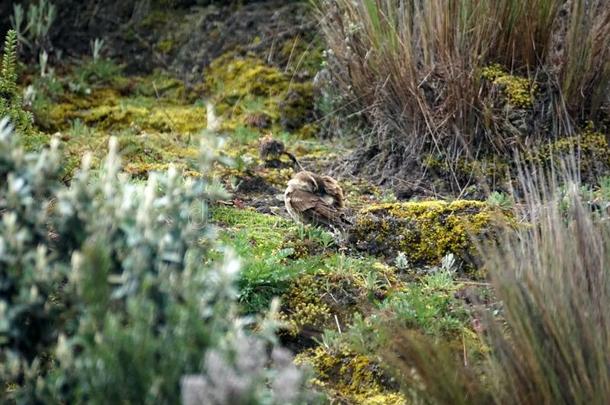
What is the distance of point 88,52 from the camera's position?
29.9 ft

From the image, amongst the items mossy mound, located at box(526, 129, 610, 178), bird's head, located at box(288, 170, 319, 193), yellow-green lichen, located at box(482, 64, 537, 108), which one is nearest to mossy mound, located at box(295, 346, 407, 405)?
bird's head, located at box(288, 170, 319, 193)

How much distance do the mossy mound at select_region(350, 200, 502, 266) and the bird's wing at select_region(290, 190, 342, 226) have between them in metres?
0.14

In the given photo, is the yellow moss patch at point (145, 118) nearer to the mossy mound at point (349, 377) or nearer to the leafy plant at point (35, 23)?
the leafy plant at point (35, 23)

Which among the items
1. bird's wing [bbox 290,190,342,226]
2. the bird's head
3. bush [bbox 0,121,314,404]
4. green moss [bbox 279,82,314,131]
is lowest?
green moss [bbox 279,82,314,131]

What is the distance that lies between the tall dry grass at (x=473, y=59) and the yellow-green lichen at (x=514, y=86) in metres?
0.06

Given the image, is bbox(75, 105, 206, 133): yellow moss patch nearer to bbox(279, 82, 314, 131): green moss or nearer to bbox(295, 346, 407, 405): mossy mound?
bbox(279, 82, 314, 131): green moss

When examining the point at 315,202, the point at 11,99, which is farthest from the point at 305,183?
the point at 11,99

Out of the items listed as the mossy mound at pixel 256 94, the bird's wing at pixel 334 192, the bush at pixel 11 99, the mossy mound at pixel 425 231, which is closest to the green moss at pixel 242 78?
the mossy mound at pixel 256 94

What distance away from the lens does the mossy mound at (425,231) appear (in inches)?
198

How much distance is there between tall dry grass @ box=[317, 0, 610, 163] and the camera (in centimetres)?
602

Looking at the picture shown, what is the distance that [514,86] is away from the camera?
240 inches

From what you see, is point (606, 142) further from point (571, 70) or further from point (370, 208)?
point (370, 208)

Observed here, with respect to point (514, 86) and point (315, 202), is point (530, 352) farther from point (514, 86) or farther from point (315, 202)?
point (514, 86)

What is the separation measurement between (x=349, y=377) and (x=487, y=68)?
2.74 m
